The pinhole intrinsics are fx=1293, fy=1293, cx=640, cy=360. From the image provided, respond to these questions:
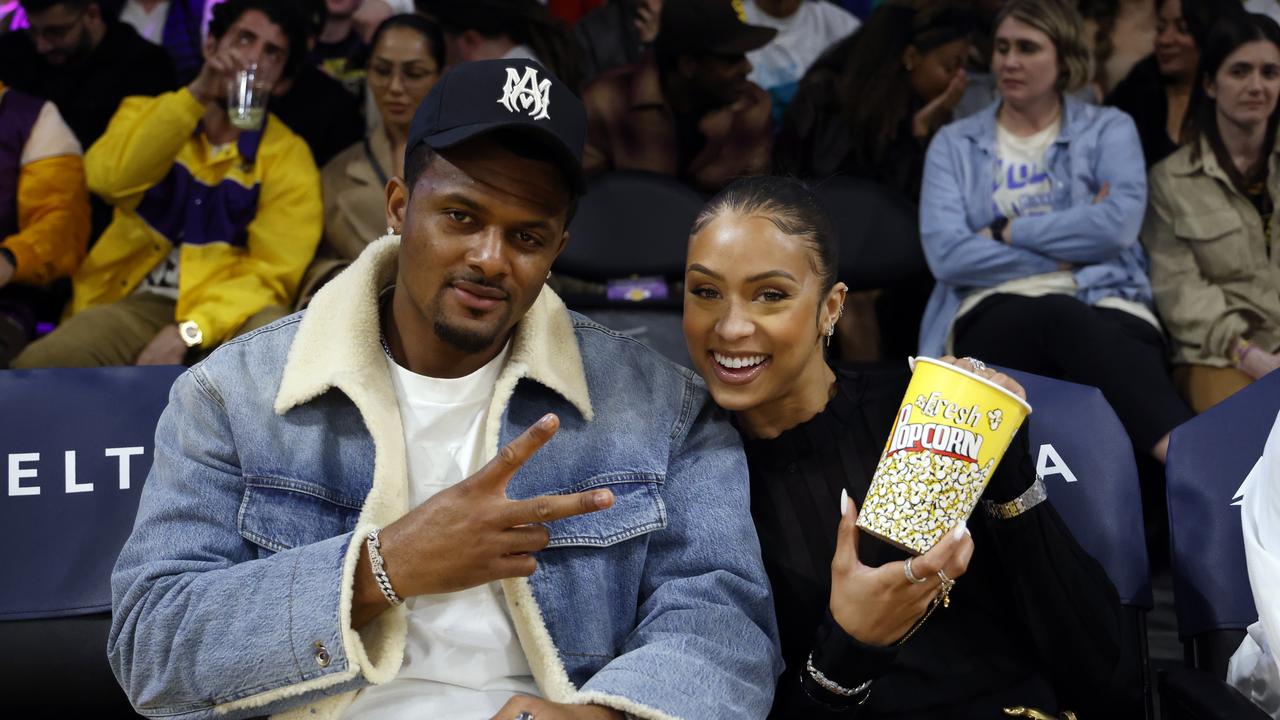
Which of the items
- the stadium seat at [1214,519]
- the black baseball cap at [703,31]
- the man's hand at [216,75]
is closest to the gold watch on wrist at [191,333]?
the man's hand at [216,75]

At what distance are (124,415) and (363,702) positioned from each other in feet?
2.96

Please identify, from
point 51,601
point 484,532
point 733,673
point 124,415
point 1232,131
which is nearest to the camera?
point 484,532

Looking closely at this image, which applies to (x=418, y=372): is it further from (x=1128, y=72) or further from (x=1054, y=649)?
(x=1128, y=72)

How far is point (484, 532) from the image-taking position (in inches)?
71.0

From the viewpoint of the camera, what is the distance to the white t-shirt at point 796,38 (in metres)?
4.91

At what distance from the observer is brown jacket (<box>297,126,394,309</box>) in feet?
13.9

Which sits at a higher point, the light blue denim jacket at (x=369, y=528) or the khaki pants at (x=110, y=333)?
the light blue denim jacket at (x=369, y=528)

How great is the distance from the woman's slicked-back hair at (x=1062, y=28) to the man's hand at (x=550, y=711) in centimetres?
310

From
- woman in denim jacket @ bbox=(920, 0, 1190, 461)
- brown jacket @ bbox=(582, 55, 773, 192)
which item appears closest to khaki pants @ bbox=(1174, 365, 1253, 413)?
woman in denim jacket @ bbox=(920, 0, 1190, 461)

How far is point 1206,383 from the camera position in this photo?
3.97m

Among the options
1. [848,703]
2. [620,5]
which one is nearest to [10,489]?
[848,703]

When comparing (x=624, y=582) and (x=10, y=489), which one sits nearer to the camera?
(x=624, y=582)

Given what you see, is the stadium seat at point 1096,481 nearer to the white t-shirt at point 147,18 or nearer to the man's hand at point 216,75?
the man's hand at point 216,75

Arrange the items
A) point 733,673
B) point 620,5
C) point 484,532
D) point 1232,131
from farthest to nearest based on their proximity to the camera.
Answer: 1. point 620,5
2. point 1232,131
3. point 733,673
4. point 484,532
